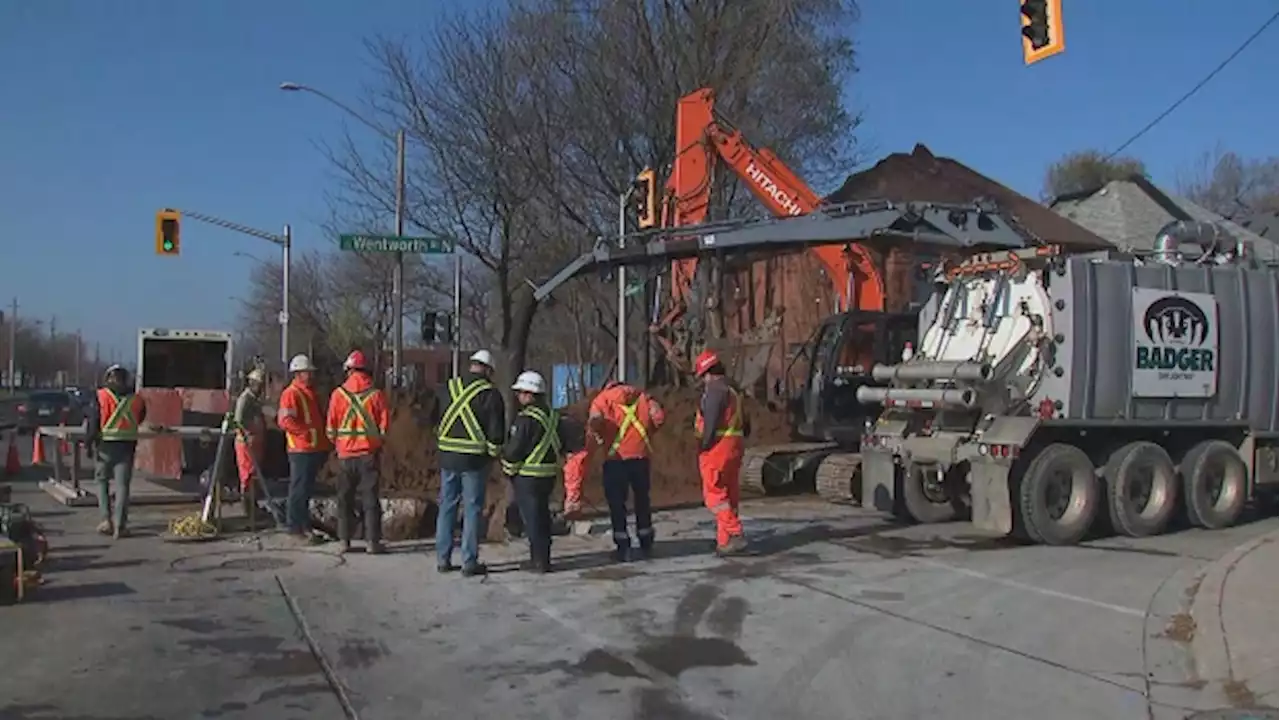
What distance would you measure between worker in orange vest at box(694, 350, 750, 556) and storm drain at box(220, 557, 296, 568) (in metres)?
3.89

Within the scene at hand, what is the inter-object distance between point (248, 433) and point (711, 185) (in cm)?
934

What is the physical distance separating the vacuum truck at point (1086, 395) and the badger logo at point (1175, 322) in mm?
20

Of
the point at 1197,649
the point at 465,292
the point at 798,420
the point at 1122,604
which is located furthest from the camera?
the point at 465,292

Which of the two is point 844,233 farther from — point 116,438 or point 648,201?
point 116,438

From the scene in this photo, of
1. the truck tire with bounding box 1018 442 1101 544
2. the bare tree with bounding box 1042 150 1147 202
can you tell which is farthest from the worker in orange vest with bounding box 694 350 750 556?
the bare tree with bounding box 1042 150 1147 202

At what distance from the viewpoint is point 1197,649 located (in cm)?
813

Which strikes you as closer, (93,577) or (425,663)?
(425,663)

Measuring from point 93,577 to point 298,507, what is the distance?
240 cm

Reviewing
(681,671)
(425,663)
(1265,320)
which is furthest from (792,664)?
(1265,320)

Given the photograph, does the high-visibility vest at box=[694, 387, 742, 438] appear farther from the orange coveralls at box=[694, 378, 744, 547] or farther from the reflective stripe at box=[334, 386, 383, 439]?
the reflective stripe at box=[334, 386, 383, 439]

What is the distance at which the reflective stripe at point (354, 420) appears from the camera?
1154 cm

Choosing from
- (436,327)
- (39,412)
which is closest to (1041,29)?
(436,327)

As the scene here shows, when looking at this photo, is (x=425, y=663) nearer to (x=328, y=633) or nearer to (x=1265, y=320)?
(x=328, y=633)

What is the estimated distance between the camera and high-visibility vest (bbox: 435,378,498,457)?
10.7 m
